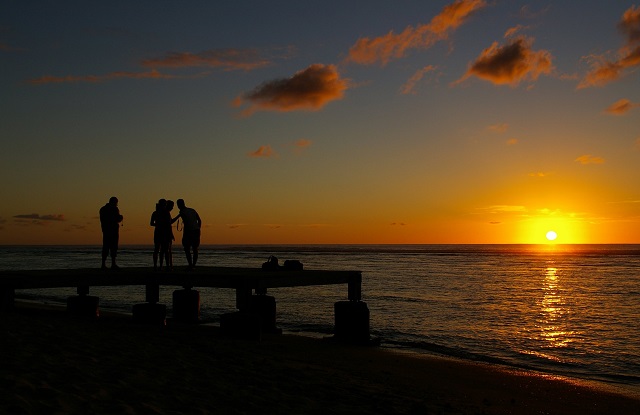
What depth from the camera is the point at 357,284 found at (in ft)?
57.0

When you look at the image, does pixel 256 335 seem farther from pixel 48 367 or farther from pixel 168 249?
A: pixel 48 367

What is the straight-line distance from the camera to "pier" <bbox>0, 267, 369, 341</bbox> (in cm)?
1391

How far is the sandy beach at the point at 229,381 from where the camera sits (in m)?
6.32

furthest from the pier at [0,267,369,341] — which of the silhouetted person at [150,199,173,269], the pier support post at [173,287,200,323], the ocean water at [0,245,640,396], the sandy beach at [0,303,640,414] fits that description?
the ocean water at [0,245,640,396]

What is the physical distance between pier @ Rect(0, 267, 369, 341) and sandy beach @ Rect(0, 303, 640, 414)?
1393mm

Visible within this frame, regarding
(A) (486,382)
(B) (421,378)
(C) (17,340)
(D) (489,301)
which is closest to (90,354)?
(C) (17,340)

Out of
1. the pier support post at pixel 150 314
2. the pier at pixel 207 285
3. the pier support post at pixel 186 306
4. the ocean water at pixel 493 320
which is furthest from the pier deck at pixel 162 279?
the ocean water at pixel 493 320

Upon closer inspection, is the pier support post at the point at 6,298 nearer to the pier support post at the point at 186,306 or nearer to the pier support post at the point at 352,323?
the pier support post at the point at 186,306

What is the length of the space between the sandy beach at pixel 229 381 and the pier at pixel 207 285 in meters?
1.39

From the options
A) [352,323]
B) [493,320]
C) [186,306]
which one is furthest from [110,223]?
[493,320]

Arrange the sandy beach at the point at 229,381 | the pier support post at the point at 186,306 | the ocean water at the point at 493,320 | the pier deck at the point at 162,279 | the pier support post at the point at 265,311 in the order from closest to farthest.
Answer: the sandy beach at the point at 229,381 → the pier deck at the point at 162,279 → the ocean water at the point at 493,320 → the pier support post at the point at 265,311 → the pier support post at the point at 186,306

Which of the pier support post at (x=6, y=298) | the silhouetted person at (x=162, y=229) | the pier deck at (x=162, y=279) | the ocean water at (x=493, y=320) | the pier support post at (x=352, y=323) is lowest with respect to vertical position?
the ocean water at (x=493, y=320)

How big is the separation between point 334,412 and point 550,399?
5.33 metres

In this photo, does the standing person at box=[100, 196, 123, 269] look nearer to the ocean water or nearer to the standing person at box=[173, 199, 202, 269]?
the standing person at box=[173, 199, 202, 269]
